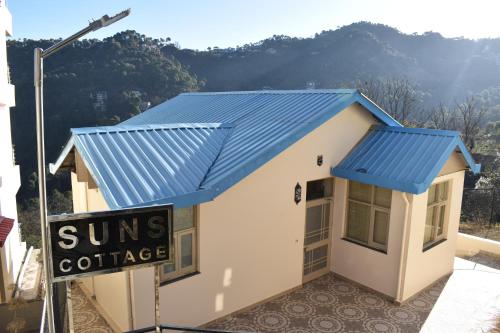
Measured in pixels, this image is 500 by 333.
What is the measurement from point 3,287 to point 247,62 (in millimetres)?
44772

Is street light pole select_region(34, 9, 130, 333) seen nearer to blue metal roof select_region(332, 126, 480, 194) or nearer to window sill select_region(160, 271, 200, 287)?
window sill select_region(160, 271, 200, 287)

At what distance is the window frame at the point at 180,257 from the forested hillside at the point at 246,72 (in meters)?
26.4

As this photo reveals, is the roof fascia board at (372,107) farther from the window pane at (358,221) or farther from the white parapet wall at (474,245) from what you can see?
the white parapet wall at (474,245)

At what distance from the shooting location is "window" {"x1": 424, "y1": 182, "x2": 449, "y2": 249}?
9.25 m

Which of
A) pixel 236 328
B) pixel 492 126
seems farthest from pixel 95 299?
pixel 492 126

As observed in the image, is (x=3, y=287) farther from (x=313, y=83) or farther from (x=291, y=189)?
(x=313, y=83)

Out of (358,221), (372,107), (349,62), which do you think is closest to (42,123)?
(358,221)

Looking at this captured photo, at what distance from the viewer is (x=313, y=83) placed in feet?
148

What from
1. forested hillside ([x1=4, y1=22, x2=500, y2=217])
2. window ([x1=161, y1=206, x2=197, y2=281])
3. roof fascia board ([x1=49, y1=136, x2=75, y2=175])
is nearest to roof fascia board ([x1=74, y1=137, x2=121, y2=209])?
roof fascia board ([x1=49, y1=136, x2=75, y2=175])

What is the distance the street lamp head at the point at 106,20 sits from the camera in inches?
129

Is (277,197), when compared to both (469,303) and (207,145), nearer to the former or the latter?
(207,145)

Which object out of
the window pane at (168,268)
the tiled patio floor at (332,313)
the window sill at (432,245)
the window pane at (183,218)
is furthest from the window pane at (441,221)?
the window pane at (168,268)

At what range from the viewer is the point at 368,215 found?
908 cm

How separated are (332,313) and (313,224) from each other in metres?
2.02
